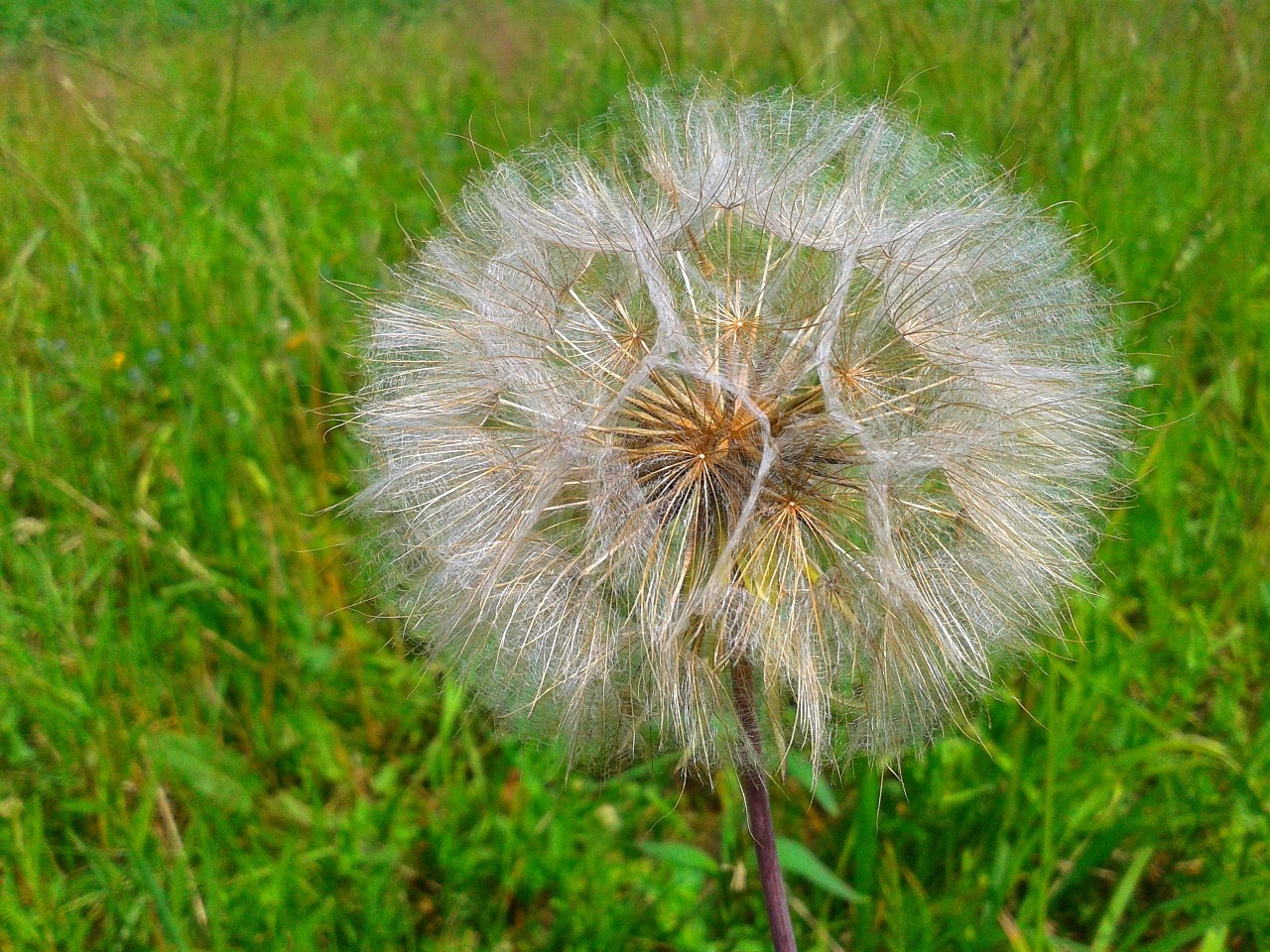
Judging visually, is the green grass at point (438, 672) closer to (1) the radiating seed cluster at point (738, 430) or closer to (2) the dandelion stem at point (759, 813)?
(1) the radiating seed cluster at point (738, 430)

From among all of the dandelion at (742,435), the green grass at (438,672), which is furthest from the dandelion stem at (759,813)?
the green grass at (438,672)

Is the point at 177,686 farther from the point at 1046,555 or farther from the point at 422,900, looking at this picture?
the point at 1046,555

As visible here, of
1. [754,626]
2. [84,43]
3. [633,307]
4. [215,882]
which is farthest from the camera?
[84,43]

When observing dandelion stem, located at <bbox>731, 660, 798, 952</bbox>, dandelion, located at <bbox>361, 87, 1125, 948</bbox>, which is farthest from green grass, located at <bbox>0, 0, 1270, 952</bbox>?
dandelion stem, located at <bbox>731, 660, 798, 952</bbox>

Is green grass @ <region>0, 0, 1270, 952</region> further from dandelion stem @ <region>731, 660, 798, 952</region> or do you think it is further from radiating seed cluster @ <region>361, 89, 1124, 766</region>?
dandelion stem @ <region>731, 660, 798, 952</region>

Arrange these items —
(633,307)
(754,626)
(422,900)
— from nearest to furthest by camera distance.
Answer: (754,626), (633,307), (422,900)

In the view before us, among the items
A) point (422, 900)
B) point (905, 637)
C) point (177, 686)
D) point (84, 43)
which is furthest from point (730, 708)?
point (84, 43)

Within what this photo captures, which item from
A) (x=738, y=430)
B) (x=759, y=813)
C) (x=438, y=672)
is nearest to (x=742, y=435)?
(x=738, y=430)
